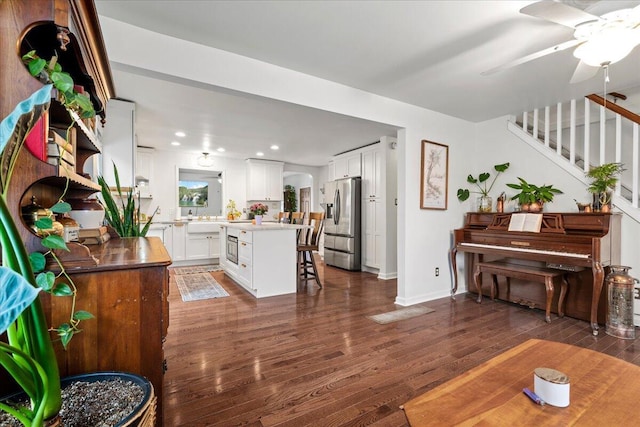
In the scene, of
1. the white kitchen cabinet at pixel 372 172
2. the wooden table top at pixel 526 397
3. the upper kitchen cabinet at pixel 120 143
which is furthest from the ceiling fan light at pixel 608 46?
the upper kitchen cabinet at pixel 120 143

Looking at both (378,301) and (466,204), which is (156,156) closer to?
(378,301)

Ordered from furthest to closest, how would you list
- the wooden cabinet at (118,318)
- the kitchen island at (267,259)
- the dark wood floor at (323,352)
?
1. the kitchen island at (267,259)
2. the dark wood floor at (323,352)
3. the wooden cabinet at (118,318)

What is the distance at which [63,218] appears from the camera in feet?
4.50

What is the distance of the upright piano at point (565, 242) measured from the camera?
2.71 metres

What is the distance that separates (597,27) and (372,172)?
12.9 feet

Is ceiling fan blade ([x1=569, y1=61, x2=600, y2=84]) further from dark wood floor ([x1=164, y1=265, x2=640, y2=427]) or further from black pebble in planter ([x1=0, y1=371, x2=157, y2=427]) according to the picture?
black pebble in planter ([x1=0, y1=371, x2=157, y2=427])

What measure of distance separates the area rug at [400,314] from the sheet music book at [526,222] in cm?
136

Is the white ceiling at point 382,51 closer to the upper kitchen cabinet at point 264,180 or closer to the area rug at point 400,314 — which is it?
the area rug at point 400,314

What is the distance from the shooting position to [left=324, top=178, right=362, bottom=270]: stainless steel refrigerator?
5590 millimetres

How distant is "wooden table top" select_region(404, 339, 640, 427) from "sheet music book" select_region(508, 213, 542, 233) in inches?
90.5

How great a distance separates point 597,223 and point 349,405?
2956 mm

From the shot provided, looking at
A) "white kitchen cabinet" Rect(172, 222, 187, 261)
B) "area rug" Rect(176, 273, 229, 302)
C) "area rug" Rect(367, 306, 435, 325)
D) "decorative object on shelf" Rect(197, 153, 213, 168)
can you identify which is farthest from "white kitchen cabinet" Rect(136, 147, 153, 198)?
"area rug" Rect(367, 306, 435, 325)

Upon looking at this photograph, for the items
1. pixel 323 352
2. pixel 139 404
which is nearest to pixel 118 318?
pixel 139 404

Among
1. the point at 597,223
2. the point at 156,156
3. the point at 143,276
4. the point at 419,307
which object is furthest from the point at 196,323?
the point at 156,156
